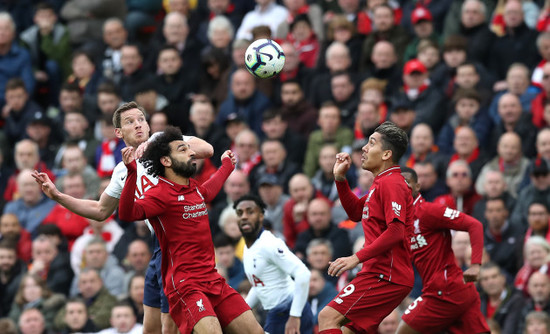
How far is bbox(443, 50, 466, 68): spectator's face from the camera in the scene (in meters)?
16.1

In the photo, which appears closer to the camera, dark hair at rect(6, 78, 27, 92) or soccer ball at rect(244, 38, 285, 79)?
soccer ball at rect(244, 38, 285, 79)

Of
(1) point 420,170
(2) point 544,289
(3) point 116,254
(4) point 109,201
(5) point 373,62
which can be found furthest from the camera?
(5) point 373,62

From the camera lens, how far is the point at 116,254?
16.0m

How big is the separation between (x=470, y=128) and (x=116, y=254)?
519cm

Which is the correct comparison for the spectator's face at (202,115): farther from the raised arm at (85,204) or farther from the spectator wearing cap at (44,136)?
the raised arm at (85,204)

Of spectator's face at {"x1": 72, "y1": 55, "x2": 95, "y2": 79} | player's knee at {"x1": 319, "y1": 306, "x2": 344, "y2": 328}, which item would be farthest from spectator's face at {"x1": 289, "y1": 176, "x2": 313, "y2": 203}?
spectator's face at {"x1": 72, "y1": 55, "x2": 95, "y2": 79}

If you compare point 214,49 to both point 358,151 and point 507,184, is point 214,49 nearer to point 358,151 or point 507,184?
point 358,151

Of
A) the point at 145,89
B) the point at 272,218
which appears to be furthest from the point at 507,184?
the point at 145,89

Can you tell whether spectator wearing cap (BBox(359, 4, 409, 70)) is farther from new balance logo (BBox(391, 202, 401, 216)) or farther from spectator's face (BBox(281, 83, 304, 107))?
new balance logo (BBox(391, 202, 401, 216))

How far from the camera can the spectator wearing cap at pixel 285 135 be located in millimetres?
16359

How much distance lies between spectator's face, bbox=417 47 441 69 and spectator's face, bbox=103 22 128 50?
18.1 feet

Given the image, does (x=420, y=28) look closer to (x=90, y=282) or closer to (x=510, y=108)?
(x=510, y=108)

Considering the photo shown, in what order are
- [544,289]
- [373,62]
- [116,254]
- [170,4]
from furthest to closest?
1. [170,4]
2. [373,62]
3. [116,254]
4. [544,289]

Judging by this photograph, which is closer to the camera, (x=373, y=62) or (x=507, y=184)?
(x=507, y=184)
